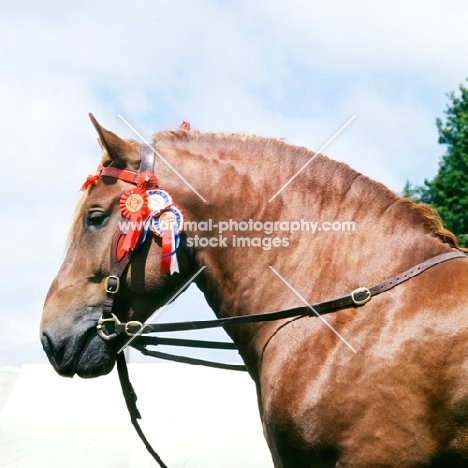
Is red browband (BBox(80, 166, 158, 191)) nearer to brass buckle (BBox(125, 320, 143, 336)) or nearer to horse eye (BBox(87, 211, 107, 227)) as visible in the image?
horse eye (BBox(87, 211, 107, 227))

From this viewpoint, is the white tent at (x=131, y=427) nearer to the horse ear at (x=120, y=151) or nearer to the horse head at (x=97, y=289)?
the horse head at (x=97, y=289)

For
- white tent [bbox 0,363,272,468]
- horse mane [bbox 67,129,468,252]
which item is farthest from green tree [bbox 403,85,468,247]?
horse mane [bbox 67,129,468,252]

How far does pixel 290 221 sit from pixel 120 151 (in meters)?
1.25

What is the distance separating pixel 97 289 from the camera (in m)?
4.73

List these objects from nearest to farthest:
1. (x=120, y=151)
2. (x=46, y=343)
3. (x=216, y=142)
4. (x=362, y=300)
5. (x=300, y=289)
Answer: (x=362, y=300) < (x=300, y=289) < (x=46, y=343) < (x=120, y=151) < (x=216, y=142)

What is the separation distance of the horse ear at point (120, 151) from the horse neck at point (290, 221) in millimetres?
220

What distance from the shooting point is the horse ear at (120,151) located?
15.9ft

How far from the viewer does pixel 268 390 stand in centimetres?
429

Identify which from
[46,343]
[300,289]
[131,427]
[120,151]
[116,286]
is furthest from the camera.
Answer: [131,427]

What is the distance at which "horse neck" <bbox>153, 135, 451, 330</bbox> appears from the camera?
446 cm

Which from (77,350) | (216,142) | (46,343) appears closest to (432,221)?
(216,142)

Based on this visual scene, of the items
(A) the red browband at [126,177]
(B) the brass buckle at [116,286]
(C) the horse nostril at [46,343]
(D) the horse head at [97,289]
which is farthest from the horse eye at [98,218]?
(C) the horse nostril at [46,343]

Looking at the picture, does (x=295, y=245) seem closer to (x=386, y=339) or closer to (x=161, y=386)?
(x=386, y=339)

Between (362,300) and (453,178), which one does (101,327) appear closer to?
(362,300)
